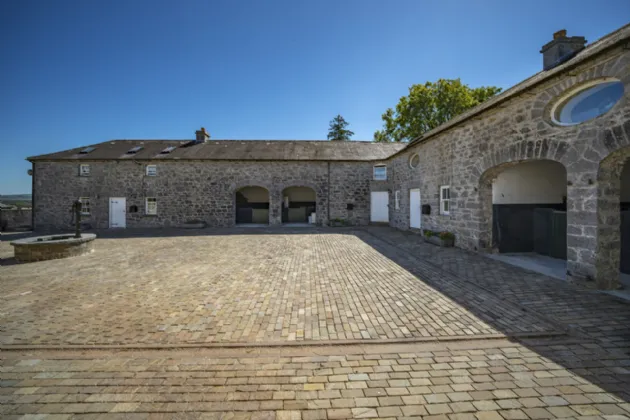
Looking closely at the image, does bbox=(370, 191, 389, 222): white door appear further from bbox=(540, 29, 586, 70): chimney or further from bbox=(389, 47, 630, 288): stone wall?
bbox=(540, 29, 586, 70): chimney

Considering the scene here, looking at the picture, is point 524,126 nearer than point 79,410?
No

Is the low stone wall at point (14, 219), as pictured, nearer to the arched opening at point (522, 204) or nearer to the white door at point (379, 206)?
the white door at point (379, 206)

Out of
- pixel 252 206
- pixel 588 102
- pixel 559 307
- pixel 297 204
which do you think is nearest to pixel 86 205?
pixel 252 206

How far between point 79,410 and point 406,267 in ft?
21.8

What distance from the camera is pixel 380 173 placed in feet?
59.2

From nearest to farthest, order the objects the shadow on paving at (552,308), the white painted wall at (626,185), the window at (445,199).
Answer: the shadow on paving at (552,308), the white painted wall at (626,185), the window at (445,199)

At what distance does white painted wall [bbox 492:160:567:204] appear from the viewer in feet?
28.1

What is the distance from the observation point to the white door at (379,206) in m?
17.6

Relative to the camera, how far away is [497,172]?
8.11 m

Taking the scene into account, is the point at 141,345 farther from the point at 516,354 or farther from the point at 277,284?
the point at 516,354

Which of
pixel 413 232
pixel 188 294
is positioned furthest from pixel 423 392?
pixel 413 232

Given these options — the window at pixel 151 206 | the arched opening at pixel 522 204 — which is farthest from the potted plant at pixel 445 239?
the window at pixel 151 206

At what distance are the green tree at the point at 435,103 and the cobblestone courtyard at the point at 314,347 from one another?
2231 centimetres

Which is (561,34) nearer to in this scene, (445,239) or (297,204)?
(445,239)
